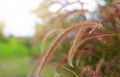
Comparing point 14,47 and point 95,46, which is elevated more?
point 14,47

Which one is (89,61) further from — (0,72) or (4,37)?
(4,37)

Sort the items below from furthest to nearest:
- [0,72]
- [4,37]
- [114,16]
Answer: [4,37]
[0,72]
[114,16]

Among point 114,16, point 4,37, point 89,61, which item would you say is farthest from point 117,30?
point 4,37

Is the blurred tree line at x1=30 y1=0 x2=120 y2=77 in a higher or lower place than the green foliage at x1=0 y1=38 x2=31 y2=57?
lower

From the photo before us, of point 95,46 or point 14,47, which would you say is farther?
point 14,47

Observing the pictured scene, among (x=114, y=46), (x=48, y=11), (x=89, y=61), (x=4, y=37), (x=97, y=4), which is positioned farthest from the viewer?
(x=4, y=37)

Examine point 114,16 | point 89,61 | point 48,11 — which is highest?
point 48,11

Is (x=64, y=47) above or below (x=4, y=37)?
below

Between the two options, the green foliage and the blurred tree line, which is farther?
the green foliage

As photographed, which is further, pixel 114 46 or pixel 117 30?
pixel 114 46

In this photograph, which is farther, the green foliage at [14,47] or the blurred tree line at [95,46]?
the green foliage at [14,47]

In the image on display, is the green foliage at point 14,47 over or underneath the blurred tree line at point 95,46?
over
